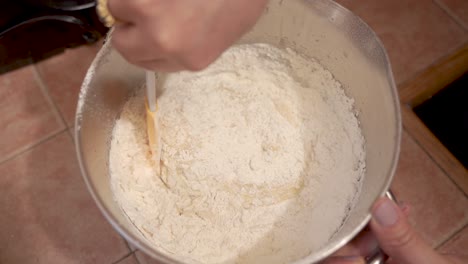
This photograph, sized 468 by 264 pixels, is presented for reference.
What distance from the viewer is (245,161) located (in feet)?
2.17

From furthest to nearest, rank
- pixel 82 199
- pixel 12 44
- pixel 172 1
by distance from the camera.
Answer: pixel 12 44 < pixel 82 199 < pixel 172 1

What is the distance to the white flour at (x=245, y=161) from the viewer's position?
60 centimetres

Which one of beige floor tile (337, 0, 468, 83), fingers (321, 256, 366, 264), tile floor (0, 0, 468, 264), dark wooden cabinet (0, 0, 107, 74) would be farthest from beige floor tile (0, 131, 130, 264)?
beige floor tile (337, 0, 468, 83)

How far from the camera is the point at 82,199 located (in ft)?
2.62

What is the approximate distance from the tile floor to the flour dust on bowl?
8.4 inches

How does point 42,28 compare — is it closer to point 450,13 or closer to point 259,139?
point 259,139

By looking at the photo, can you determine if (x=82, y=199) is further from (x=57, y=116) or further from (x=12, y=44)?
(x=12, y=44)

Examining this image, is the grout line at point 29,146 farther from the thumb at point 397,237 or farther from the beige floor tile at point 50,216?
the thumb at point 397,237

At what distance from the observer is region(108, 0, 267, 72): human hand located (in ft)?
1.21

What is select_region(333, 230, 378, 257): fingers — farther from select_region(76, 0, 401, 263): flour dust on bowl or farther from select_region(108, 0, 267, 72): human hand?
select_region(108, 0, 267, 72): human hand

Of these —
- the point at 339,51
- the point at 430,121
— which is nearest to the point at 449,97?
the point at 430,121

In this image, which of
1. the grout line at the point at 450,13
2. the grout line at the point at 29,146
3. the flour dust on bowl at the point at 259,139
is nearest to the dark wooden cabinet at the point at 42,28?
the grout line at the point at 29,146

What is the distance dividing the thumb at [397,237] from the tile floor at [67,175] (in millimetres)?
273

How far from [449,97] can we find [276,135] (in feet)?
1.63
